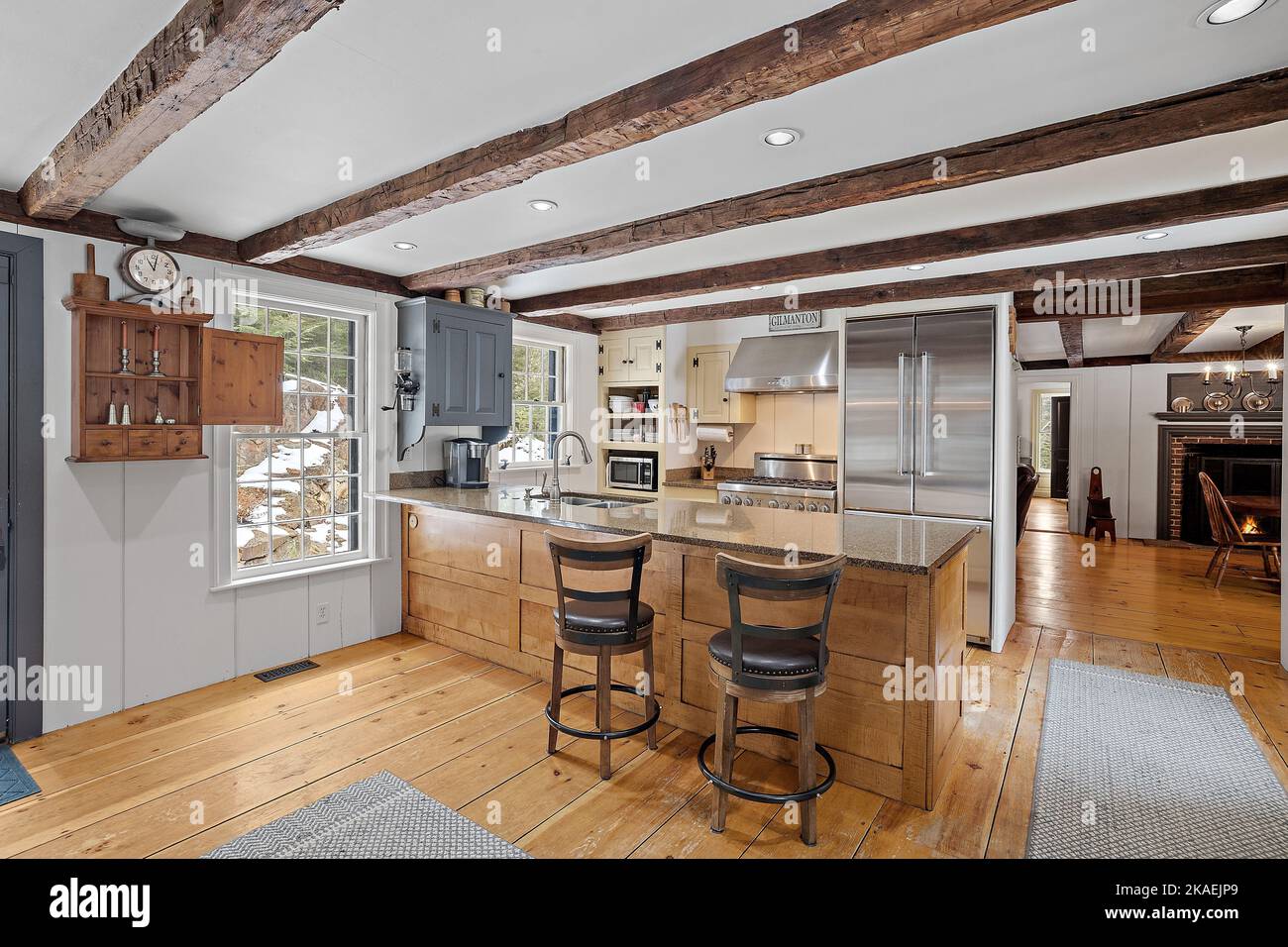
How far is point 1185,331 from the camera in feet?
22.0

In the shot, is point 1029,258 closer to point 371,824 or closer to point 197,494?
point 371,824

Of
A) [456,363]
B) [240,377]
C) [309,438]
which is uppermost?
[456,363]

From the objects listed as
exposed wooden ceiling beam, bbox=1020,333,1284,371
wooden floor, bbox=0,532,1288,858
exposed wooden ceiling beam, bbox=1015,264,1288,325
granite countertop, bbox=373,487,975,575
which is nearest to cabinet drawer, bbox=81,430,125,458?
wooden floor, bbox=0,532,1288,858

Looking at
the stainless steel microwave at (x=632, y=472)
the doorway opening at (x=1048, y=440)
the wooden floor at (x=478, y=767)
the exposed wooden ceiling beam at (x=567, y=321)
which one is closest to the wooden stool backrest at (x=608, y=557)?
the wooden floor at (x=478, y=767)

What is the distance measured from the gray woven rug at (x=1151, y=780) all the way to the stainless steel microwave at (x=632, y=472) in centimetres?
353

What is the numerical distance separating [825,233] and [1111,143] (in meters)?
1.55

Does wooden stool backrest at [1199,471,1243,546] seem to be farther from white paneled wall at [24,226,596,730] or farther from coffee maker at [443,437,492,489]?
white paneled wall at [24,226,596,730]

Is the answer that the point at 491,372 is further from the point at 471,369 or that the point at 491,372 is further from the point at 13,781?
the point at 13,781

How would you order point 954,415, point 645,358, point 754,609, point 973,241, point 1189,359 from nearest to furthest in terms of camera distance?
point 754,609, point 973,241, point 954,415, point 645,358, point 1189,359

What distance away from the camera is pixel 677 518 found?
3334 mm

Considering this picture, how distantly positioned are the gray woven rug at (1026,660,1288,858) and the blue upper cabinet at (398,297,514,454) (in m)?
3.73

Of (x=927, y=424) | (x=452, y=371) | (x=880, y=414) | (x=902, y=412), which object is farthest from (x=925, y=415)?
(x=452, y=371)

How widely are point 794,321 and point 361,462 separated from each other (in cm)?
373
